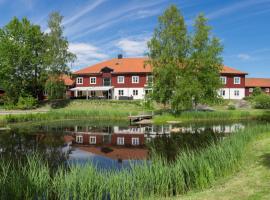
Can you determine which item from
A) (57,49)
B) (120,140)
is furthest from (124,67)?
(120,140)

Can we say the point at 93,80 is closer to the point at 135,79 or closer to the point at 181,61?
the point at 135,79

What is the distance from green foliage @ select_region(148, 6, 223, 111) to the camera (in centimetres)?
3588

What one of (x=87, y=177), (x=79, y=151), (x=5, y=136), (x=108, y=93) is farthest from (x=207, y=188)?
(x=108, y=93)

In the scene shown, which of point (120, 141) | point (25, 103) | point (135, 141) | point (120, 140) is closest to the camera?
point (135, 141)

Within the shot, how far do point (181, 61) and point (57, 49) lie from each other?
73.4ft

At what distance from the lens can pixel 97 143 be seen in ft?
75.7

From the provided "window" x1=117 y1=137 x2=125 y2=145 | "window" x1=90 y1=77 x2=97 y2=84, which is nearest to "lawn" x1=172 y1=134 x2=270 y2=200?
"window" x1=117 y1=137 x2=125 y2=145

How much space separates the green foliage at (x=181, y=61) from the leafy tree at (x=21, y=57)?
856 inches

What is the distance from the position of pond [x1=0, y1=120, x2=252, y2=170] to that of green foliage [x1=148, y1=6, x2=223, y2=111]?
22.6 ft

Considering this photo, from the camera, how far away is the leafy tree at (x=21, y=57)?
4900 cm

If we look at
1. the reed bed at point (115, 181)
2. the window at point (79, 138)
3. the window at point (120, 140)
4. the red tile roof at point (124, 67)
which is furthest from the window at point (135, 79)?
the reed bed at point (115, 181)

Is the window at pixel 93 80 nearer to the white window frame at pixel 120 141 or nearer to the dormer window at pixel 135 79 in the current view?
the dormer window at pixel 135 79

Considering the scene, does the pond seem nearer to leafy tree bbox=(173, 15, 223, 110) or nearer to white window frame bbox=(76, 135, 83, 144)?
white window frame bbox=(76, 135, 83, 144)

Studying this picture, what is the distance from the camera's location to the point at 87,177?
28.4ft
